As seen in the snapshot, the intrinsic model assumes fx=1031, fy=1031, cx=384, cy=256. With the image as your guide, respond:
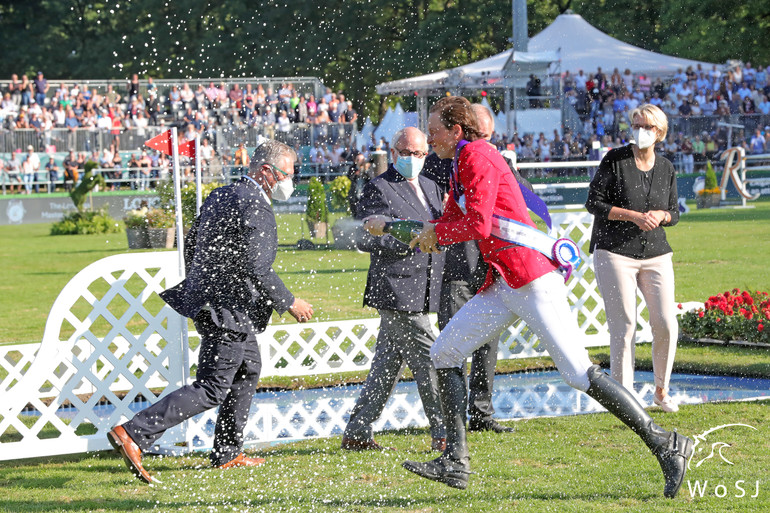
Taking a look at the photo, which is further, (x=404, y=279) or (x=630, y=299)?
(x=630, y=299)

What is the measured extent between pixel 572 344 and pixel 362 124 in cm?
4004

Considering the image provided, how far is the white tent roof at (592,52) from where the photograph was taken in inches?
1205

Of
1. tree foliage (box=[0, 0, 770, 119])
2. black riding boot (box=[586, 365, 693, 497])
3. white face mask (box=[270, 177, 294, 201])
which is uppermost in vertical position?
tree foliage (box=[0, 0, 770, 119])

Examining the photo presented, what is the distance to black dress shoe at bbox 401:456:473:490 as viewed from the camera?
4.76 metres

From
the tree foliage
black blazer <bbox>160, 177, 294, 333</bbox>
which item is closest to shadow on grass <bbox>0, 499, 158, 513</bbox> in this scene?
black blazer <bbox>160, 177, 294, 333</bbox>

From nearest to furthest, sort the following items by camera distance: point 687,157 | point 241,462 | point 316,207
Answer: point 241,462, point 316,207, point 687,157

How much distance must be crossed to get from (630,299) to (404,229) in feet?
6.91

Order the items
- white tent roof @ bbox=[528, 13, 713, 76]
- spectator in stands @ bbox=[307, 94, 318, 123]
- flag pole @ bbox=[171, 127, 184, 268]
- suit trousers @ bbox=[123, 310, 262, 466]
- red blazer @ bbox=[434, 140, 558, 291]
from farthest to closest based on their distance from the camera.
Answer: spectator in stands @ bbox=[307, 94, 318, 123] < white tent roof @ bbox=[528, 13, 713, 76] < flag pole @ bbox=[171, 127, 184, 268] < suit trousers @ bbox=[123, 310, 262, 466] < red blazer @ bbox=[434, 140, 558, 291]

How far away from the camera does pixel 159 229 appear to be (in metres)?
19.4

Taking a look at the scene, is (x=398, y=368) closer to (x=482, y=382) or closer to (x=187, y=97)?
(x=482, y=382)

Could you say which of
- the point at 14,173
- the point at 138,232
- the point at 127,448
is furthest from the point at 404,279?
the point at 14,173

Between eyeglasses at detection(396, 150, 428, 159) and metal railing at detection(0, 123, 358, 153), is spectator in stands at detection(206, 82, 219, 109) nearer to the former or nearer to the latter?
metal railing at detection(0, 123, 358, 153)

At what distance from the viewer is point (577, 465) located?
207 inches

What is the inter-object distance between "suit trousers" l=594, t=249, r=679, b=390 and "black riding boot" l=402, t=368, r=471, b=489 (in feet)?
6.05
